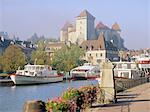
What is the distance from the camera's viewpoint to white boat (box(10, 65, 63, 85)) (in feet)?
186

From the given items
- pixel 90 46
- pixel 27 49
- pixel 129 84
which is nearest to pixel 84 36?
pixel 90 46

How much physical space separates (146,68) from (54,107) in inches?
1904

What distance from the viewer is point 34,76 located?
196 feet

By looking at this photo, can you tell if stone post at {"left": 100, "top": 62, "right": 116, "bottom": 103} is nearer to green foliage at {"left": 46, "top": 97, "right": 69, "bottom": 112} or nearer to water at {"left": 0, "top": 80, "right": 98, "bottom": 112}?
green foliage at {"left": 46, "top": 97, "right": 69, "bottom": 112}

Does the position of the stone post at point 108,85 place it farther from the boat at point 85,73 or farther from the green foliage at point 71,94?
the boat at point 85,73

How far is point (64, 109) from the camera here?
33.4 feet

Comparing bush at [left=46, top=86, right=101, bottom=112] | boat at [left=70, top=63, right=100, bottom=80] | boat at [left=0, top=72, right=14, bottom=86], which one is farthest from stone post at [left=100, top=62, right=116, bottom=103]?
boat at [left=70, top=63, right=100, bottom=80]

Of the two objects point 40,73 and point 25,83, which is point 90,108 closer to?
point 25,83

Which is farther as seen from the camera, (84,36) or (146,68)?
(84,36)

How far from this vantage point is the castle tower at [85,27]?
172750 millimetres

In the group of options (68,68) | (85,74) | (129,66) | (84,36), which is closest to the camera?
(129,66)

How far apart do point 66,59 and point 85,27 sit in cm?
8276

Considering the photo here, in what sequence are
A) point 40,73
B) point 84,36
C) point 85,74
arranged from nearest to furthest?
1. point 40,73
2. point 85,74
3. point 84,36

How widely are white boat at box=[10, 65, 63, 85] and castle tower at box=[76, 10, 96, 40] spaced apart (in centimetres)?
10479
